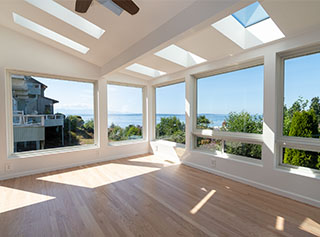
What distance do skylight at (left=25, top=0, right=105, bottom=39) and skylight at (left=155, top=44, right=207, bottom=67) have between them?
1.26 metres

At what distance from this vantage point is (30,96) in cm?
351

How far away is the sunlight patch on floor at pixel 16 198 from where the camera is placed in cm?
222

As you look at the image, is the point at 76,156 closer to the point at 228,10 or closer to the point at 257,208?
the point at 257,208

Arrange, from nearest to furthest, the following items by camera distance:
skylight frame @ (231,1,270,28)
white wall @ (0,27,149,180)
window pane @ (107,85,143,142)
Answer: skylight frame @ (231,1,270,28) < white wall @ (0,27,149,180) < window pane @ (107,85,143,142)

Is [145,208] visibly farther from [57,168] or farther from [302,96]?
[302,96]

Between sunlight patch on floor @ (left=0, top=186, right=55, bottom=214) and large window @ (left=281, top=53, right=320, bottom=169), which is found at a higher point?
large window @ (left=281, top=53, right=320, bottom=169)

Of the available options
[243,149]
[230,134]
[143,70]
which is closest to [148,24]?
[143,70]

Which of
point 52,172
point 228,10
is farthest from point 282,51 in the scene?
point 52,172

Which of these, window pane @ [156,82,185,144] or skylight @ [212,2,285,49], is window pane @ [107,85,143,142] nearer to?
window pane @ [156,82,185,144]

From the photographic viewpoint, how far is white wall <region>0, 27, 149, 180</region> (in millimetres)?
3111

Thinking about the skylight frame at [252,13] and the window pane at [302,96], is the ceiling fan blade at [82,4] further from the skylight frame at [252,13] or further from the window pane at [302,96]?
the window pane at [302,96]

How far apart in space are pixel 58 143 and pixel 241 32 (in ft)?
14.8

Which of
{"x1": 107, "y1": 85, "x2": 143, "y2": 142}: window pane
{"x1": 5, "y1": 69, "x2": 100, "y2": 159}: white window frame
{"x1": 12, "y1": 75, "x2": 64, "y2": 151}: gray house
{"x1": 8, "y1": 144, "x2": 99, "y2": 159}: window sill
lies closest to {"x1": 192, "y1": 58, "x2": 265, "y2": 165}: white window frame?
{"x1": 107, "y1": 85, "x2": 143, "y2": 142}: window pane

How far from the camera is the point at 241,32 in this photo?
270cm
